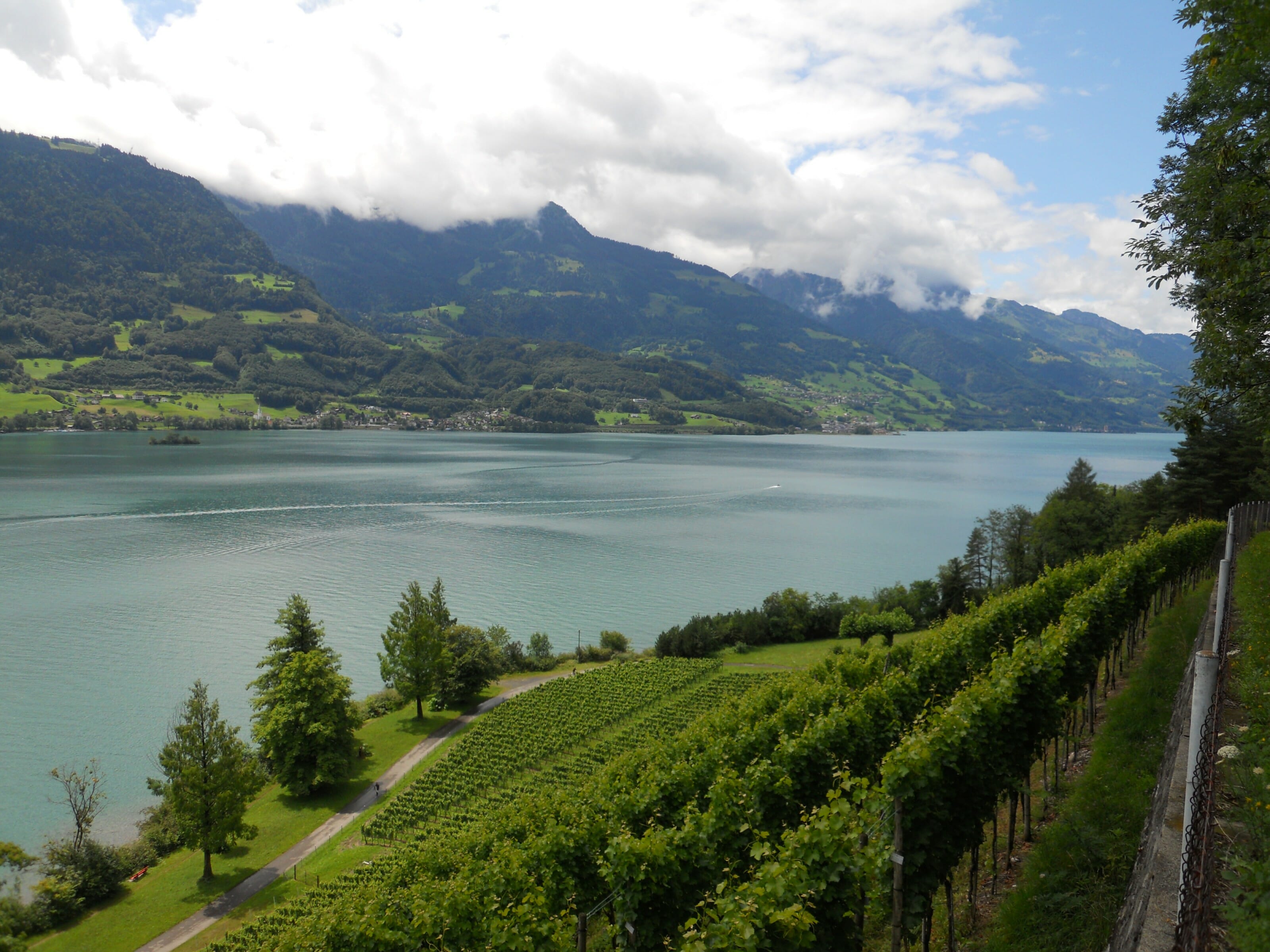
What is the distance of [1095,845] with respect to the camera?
389 inches

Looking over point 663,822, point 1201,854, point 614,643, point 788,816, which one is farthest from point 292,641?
point 1201,854

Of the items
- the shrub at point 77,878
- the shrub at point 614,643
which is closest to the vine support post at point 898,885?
the shrub at point 77,878

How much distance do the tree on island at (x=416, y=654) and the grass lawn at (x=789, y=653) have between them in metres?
22.8

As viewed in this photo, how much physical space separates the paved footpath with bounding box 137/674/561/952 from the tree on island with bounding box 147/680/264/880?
1.88 metres

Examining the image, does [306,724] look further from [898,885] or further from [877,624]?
[877,624]

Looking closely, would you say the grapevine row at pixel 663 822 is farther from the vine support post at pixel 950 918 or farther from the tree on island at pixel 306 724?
the tree on island at pixel 306 724

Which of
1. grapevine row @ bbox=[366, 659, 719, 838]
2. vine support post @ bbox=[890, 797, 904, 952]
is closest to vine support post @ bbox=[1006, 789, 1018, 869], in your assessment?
vine support post @ bbox=[890, 797, 904, 952]

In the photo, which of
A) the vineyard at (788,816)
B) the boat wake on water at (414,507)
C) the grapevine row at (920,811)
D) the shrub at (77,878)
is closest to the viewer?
the grapevine row at (920,811)

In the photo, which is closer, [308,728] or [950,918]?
[950,918]

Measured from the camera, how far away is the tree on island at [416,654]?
4125cm

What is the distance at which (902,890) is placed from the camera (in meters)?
9.56

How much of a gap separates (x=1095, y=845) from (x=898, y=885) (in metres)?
3.41

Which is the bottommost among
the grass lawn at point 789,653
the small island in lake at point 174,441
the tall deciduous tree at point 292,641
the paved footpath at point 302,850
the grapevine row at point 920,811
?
the paved footpath at point 302,850

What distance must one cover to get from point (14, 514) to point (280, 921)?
318ft
